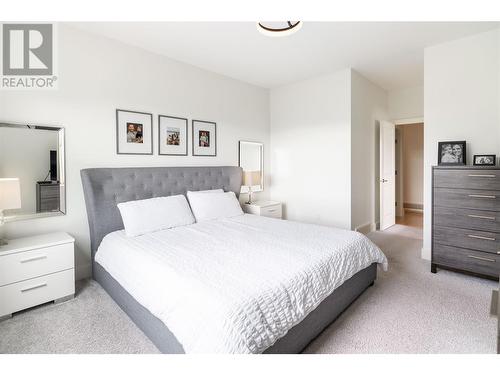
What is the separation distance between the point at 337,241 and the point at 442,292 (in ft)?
3.86

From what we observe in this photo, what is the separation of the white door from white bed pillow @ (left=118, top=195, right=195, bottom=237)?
3481 millimetres

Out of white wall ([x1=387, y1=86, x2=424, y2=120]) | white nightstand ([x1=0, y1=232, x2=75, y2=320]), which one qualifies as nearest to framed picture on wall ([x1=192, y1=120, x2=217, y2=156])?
white nightstand ([x1=0, y1=232, x2=75, y2=320])

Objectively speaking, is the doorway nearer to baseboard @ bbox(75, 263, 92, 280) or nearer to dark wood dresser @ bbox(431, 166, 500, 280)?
dark wood dresser @ bbox(431, 166, 500, 280)

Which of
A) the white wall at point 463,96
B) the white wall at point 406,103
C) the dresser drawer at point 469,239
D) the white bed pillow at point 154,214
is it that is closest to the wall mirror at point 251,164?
the white bed pillow at point 154,214

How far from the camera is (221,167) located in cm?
373

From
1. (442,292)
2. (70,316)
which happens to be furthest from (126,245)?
(442,292)

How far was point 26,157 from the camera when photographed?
2.32m

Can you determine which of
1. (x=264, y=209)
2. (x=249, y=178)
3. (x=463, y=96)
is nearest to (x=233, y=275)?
(x=264, y=209)

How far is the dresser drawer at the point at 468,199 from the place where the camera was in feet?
7.82

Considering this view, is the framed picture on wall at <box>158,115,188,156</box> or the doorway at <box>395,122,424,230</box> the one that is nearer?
the framed picture on wall at <box>158,115,188,156</box>

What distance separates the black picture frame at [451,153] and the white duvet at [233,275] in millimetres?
1428

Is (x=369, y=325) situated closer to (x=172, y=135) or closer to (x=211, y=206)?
(x=211, y=206)

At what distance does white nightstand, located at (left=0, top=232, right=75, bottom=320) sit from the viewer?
193 cm
